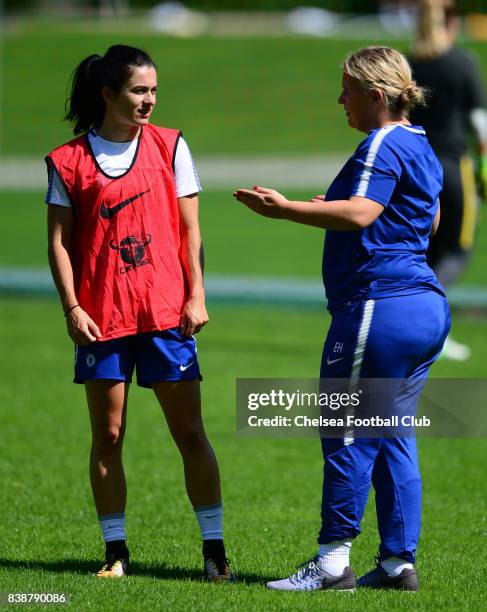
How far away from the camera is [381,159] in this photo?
4246 millimetres

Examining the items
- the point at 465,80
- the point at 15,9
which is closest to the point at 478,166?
the point at 465,80

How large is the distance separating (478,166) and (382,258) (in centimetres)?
536

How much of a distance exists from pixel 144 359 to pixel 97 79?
1.09 m

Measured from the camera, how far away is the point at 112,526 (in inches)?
191

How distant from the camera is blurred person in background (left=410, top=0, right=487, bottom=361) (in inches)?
355

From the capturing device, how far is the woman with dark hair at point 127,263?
4.64 metres

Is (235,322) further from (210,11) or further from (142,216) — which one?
(210,11)

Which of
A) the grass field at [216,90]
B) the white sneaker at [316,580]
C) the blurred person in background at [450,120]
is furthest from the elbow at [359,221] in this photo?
the grass field at [216,90]

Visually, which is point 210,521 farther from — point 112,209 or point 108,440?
point 112,209

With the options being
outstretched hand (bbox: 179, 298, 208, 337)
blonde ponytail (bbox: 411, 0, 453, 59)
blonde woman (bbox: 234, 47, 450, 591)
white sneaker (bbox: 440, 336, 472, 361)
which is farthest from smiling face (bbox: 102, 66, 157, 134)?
white sneaker (bbox: 440, 336, 472, 361)

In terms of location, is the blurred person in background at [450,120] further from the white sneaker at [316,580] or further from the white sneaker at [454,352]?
the white sneaker at [316,580]

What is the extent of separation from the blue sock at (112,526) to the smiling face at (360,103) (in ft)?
5.90

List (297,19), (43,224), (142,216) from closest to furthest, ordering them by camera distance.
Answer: (142,216) < (43,224) < (297,19)

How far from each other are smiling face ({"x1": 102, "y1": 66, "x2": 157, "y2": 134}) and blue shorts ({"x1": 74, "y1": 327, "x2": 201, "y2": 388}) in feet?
2.68
